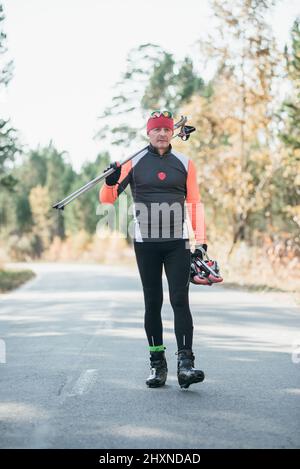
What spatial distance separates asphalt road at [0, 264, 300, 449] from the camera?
16.0 ft

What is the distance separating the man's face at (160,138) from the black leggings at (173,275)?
76 centimetres

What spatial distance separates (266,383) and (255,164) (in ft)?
74.0

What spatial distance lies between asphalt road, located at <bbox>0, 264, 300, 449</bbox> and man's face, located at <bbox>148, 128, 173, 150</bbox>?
1902 mm

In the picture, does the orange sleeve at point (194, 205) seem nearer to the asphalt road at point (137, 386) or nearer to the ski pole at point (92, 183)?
the ski pole at point (92, 183)

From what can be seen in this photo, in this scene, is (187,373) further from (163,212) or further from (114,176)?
(114,176)

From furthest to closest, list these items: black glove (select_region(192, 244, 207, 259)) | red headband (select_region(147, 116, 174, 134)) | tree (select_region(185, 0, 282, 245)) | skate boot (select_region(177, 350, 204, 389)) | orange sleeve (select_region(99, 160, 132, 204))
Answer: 1. tree (select_region(185, 0, 282, 245))
2. black glove (select_region(192, 244, 207, 259))
3. red headband (select_region(147, 116, 174, 134))
4. orange sleeve (select_region(99, 160, 132, 204))
5. skate boot (select_region(177, 350, 204, 389))

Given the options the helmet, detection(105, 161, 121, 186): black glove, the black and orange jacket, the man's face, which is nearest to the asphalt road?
the helmet

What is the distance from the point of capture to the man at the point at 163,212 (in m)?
6.49

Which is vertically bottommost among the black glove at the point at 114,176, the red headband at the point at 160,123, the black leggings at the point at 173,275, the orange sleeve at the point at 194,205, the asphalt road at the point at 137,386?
the asphalt road at the point at 137,386

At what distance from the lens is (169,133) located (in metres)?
6.59

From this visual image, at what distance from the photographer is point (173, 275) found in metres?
6.52

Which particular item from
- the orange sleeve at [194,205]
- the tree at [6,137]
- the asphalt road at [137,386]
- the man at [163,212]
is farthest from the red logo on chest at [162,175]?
the tree at [6,137]

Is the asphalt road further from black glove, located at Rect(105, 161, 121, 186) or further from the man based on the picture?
black glove, located at Rect(105, 161, 121, 186)

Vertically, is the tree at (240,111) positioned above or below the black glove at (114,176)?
above
